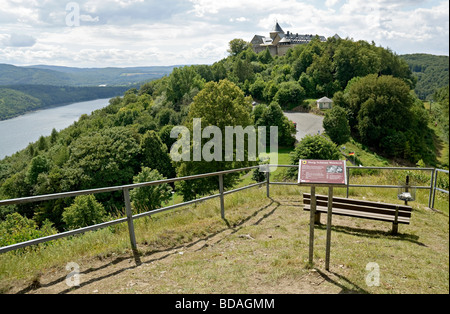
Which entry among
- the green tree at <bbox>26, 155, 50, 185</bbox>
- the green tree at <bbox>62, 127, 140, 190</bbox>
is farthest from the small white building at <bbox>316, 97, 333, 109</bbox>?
the green tree at <bbox>26, 155, 50, 185</bbox>

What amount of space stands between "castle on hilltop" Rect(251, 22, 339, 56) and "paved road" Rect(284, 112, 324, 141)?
204 ft

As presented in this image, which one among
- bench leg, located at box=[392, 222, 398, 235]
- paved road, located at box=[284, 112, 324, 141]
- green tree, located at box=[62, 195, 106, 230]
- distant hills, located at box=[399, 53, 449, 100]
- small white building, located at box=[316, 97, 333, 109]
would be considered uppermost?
distant hills, located at box=[399, 53, 449, 100]

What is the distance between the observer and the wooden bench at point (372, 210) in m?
6.55

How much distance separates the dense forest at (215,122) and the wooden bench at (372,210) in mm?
3712

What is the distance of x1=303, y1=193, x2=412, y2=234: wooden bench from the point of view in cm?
655

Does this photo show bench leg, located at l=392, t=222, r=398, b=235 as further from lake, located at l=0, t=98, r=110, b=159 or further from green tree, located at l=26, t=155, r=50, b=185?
lake, located at l=0, t=98, r=110, b=159

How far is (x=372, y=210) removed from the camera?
6797 millimetres

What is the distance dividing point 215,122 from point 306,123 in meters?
41.2

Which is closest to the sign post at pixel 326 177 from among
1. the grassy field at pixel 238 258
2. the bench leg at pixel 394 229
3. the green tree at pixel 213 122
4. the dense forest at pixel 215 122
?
the grassy field at pixel 238 258

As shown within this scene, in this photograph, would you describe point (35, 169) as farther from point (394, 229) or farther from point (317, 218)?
point (394, 229)

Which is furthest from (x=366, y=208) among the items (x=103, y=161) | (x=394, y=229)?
(x=103, y=161)

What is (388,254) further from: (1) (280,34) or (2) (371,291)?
(1) (280,34)

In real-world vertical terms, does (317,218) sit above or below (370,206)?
below
